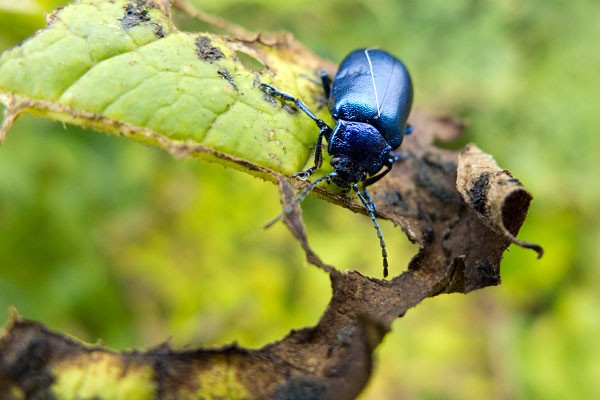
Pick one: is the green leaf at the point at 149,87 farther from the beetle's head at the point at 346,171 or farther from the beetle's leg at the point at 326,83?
the beetle's leg at the point at 326,83

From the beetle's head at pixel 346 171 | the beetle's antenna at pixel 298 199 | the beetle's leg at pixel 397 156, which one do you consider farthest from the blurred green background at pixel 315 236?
the beetle's antenna at pixel 298 199

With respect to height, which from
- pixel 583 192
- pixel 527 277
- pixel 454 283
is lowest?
pixel 454 283

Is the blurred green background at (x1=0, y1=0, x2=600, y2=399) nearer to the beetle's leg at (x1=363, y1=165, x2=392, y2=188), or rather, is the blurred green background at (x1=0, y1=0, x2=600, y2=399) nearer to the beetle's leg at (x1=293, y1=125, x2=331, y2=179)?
the beetle's leg at (x1=363, y1=165, x2=392, y2=188)

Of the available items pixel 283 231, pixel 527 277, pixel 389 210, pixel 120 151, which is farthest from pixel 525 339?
pixel 120 151

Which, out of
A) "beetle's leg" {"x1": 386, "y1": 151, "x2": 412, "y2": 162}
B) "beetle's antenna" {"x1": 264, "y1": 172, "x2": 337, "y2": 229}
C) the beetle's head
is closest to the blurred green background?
"beetle's leg" {"x1": 386, "y1": 151, "x2": 412, "y2": 162}

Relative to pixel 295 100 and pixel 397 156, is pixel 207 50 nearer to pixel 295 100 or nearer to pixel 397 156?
pixel 295 100

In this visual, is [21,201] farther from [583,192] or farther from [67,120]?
[583,192]

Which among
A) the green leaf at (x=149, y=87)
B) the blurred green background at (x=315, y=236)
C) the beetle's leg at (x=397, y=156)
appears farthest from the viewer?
the blurred green background at (x=315, y=236)
